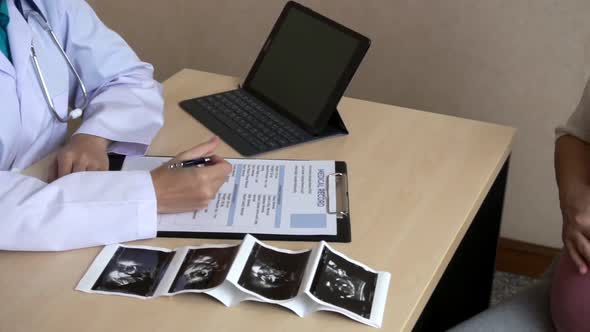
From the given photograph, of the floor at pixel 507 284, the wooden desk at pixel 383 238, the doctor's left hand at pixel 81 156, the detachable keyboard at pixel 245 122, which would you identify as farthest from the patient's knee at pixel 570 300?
the floor at pixel 507 284

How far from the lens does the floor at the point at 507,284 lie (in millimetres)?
2127

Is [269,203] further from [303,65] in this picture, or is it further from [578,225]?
[578,225]

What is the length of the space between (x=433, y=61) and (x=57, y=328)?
1451 millimetres

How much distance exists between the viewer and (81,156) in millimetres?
1241

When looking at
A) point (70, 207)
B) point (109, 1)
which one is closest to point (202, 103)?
point (70, 207)

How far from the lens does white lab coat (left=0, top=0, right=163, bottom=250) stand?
1.02 metres

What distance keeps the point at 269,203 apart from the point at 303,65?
1.23ft

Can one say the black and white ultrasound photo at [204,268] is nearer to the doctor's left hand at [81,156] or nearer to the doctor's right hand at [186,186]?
the doctor's right hand at [186,186]

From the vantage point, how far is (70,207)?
1040 mm

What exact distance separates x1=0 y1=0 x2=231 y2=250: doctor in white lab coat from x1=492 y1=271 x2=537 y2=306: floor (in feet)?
4.14

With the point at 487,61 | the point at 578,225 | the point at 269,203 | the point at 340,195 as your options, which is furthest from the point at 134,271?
the point at 487,61

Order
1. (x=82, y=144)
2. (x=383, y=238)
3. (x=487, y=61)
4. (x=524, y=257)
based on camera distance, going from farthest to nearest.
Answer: (x=524, y=257) → (x=487, y=61) → (x=82, y=144) → (x=383, y=238)

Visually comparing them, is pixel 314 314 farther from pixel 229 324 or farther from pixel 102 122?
pixel 102 122

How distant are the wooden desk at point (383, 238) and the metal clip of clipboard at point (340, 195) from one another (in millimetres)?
13
